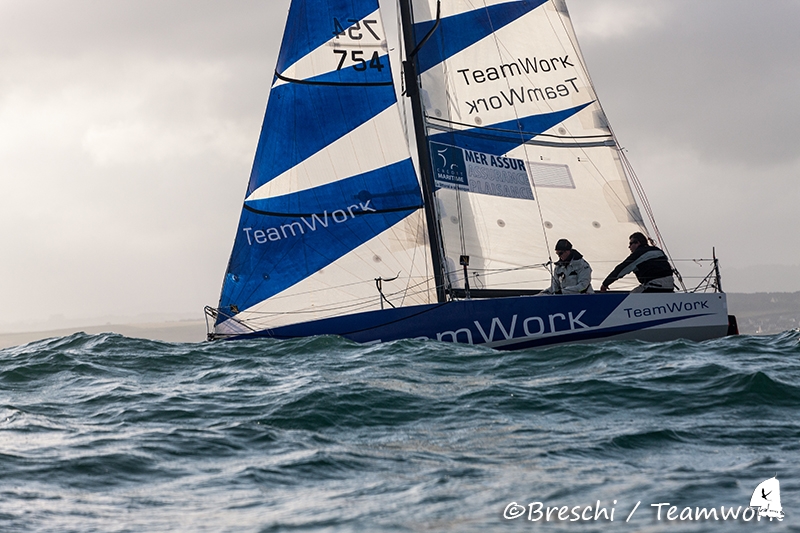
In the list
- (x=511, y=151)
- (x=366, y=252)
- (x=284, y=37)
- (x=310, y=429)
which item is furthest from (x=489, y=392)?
(x=284, y=37)

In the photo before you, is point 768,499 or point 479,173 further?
point 479,173

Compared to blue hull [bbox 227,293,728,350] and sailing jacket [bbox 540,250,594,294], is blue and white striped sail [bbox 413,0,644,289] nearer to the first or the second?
sailing jacket [bbox 540,250,594,294]

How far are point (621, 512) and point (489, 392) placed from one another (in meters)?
4.20

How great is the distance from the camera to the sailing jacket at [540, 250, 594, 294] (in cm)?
1455

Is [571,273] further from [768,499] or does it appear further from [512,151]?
[768,499]

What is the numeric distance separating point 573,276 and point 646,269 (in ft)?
4.27

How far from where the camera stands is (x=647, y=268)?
14.8m

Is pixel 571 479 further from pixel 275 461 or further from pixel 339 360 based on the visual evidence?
pixel 339 360

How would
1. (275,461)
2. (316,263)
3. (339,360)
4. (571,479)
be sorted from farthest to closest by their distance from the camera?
(316,263) < (339,360) < (275,461) < (571,479)

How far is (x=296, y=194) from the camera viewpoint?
662 inches

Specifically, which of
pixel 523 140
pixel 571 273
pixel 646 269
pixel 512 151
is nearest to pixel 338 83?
pixel 512 151

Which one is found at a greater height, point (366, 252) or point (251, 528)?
point (366, 252)

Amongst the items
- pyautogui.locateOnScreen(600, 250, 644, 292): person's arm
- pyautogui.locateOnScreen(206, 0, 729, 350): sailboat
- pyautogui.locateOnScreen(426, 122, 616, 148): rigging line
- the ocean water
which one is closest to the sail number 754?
pyautogui.locateOnScreen(206, 0, 729, 350): sailboat

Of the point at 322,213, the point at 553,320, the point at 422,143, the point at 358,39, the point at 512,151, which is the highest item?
the point at 358,39
